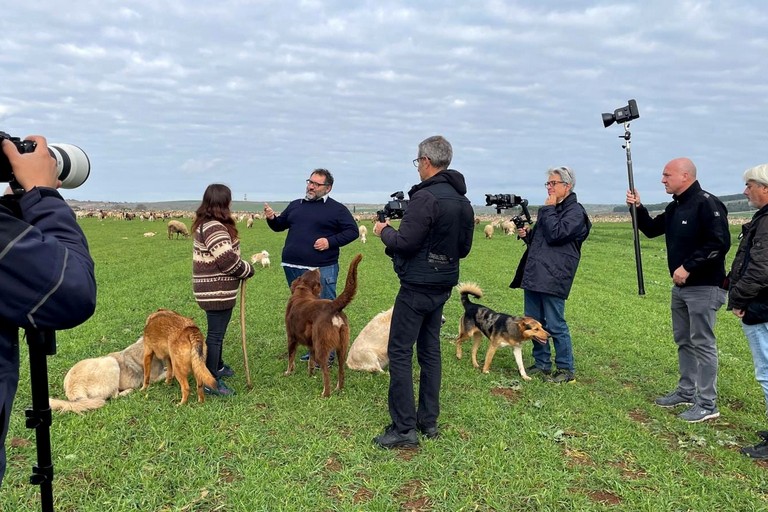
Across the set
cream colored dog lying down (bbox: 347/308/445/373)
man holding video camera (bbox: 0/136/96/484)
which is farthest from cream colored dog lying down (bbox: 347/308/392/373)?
man holding video camera (bbox: 0/136/96/484)

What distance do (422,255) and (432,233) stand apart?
8.6 inches

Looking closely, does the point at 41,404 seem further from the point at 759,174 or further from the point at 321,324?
the point at 759,174

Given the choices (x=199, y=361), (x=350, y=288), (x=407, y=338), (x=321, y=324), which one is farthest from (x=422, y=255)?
(x=199, y=361)

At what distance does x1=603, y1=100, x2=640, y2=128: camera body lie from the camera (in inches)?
260

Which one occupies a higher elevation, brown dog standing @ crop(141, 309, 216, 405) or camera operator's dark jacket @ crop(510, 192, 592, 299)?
camera operator's dark jacket @ crop(510, 192, 592, 299)

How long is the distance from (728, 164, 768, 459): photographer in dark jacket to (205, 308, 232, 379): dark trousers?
17.2 ft

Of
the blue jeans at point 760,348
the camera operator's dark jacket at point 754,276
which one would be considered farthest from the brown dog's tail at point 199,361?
the blue jeans at point 760,348

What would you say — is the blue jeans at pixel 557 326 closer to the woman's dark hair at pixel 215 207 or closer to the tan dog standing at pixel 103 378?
the woman's dark hair at pixel 215 207

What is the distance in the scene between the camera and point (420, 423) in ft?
16.9

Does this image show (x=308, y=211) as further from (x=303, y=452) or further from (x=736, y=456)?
(x=736, y=456)

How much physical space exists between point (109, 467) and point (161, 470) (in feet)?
1.46

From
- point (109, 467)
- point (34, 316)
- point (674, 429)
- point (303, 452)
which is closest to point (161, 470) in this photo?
point (109, 467)

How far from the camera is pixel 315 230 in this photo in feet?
23.8

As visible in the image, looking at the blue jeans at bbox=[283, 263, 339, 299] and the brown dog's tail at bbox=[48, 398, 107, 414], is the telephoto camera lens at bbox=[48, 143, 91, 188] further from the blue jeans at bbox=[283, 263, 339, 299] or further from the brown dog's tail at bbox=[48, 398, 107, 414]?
the blue jeans at bbox=[283, 263, 339, 299]
